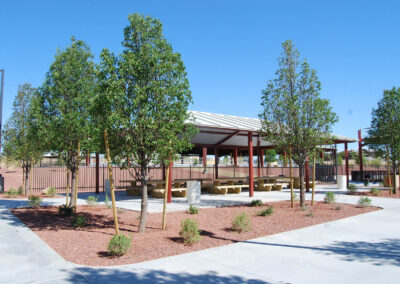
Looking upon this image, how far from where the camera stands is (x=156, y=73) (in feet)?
25.3

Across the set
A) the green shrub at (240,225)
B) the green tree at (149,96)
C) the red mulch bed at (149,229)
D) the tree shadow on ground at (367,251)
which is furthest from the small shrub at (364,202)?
the green tree at (149,96)

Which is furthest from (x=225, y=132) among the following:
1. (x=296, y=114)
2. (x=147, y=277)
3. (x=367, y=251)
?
(x=147, y=277)

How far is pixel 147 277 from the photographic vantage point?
188 inches

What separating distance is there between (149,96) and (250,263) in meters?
4.47

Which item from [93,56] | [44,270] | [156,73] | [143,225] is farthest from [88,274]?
[93,56]

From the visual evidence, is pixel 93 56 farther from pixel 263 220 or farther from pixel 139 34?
pixel 263 220

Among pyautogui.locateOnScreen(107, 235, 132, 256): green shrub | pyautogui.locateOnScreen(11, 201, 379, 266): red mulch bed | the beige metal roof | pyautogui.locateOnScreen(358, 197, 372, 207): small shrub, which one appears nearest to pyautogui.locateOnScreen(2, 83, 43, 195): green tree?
pyautogui.locateOnScreen(11, 201, 379, 266): red mulch bed

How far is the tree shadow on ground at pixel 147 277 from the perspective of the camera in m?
4.62

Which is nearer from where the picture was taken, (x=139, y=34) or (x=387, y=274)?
(x=387, y=274)

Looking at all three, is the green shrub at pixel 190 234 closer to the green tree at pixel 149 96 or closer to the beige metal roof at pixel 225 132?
the green tree at pixel 149 96

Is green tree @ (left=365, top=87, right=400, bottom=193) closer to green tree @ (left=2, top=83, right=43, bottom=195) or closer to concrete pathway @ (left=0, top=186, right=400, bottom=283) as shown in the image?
concrete pathway @ (left=0, top=186, right=400, bottom=283)

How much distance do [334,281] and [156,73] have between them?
5821 mm

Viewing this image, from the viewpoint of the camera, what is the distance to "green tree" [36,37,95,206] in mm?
9578

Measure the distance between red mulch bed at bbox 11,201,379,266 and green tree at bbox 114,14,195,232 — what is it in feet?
3.63
